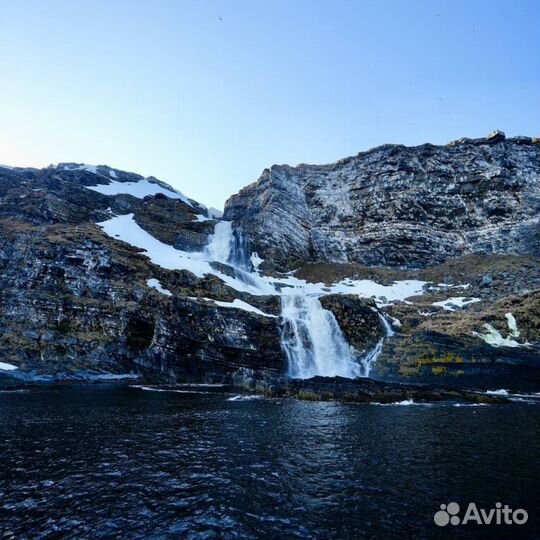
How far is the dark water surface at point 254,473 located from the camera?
31.6 ft

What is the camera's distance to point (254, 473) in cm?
1372

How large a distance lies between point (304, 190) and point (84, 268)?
228 feet

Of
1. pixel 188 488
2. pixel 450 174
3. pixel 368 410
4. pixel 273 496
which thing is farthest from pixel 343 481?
pixel 450 174

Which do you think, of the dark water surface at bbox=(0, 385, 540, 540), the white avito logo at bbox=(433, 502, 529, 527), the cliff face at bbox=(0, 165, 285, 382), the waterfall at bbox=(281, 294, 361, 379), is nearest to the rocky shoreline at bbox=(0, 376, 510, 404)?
the cliff face at bbox=(0, 165, 285, 382)

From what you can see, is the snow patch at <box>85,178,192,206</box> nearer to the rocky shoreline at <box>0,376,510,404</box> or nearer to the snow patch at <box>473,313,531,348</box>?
the rocky shoreline at <box>0,376,510,404</box>

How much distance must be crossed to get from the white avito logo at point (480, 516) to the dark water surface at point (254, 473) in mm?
269

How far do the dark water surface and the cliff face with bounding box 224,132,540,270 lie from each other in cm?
6923

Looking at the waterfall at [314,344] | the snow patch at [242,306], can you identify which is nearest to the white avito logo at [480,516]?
the waterfall at [314,344]

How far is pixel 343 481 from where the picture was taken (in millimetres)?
12984

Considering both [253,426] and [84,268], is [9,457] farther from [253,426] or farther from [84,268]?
[84,268]

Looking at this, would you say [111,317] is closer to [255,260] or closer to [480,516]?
[255,260]

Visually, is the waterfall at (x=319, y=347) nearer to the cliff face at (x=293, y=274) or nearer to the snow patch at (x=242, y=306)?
the cliff face at (x=293, y=274)

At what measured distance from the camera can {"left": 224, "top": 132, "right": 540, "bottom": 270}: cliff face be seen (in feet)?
294

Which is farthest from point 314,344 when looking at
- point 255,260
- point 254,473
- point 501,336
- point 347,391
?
point 255,260
